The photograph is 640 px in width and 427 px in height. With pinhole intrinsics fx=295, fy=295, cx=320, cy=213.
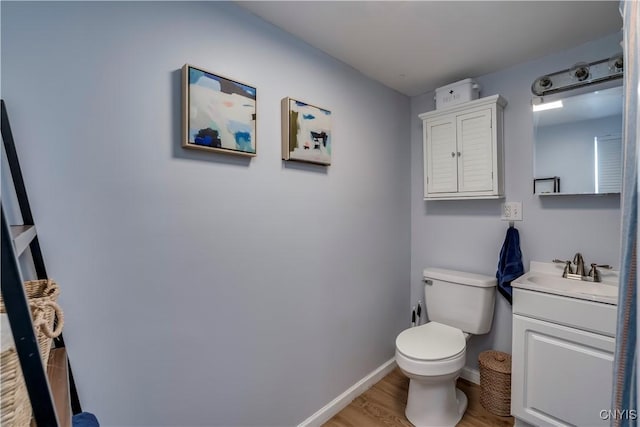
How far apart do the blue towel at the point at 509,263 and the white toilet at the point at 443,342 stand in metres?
0.06

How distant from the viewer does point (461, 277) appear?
2.02 meters

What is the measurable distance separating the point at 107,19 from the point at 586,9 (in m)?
2.09

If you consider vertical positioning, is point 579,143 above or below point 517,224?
above

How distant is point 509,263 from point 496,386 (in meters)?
0.76

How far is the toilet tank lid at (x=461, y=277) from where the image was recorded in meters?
1.95

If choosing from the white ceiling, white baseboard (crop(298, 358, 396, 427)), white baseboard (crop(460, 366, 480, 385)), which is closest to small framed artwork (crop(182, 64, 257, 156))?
the white ceiling

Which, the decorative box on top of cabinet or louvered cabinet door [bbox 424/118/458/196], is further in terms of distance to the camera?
louvered cabinet door [bbox 424/118/458/196]

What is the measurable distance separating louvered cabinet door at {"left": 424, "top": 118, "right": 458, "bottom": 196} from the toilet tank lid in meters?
0.59

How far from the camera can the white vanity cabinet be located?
54.3 inches

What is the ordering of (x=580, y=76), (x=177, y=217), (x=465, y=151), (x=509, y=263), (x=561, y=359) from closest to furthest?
(x=177, y=217), (x=561, y=359), (x=580, y=76), (x=509, y=263), (x=465, y=151)

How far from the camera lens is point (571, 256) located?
179 centimetres

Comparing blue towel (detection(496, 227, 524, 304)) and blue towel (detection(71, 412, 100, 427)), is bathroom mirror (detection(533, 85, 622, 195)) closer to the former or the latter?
blue towel (detection(496, 227, 524, 304))

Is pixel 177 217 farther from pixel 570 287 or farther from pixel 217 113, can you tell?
pixel 570 287

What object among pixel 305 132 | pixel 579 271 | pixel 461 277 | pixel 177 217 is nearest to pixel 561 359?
pixel 579 271
